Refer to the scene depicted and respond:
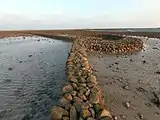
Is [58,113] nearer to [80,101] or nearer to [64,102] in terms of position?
[64,102]

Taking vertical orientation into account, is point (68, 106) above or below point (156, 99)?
above

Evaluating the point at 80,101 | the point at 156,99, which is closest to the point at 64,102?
the point at 80,101

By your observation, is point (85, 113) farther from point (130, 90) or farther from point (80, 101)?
point (130, 90)

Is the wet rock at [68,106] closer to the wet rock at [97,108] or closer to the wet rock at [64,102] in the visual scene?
the wet rock at [64,102]

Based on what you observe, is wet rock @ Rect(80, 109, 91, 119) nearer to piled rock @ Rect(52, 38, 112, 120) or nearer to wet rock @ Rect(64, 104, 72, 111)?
piled rock @ Rect(52, 38, 112, 120)

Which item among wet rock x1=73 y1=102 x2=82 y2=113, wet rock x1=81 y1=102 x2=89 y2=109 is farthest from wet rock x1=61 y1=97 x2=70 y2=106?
wet rock x1=81 y1=102 x2=89 y2=109

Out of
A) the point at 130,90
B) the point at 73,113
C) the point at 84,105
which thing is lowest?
the point at 130,90

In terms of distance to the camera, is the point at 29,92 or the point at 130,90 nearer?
the point at 29,92

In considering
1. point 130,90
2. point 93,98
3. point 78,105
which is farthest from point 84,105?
point 130,90

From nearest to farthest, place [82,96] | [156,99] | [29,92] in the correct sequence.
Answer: [82,96] → [156,99] → [29,92]

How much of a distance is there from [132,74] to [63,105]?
8.59m

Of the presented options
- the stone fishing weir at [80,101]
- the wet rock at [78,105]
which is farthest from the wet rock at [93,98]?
the wet rock at [78,105]

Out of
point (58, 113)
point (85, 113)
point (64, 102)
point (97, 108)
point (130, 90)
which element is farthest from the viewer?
point (130, 90)

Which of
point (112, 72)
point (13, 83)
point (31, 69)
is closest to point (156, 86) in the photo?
point (112, 72)
